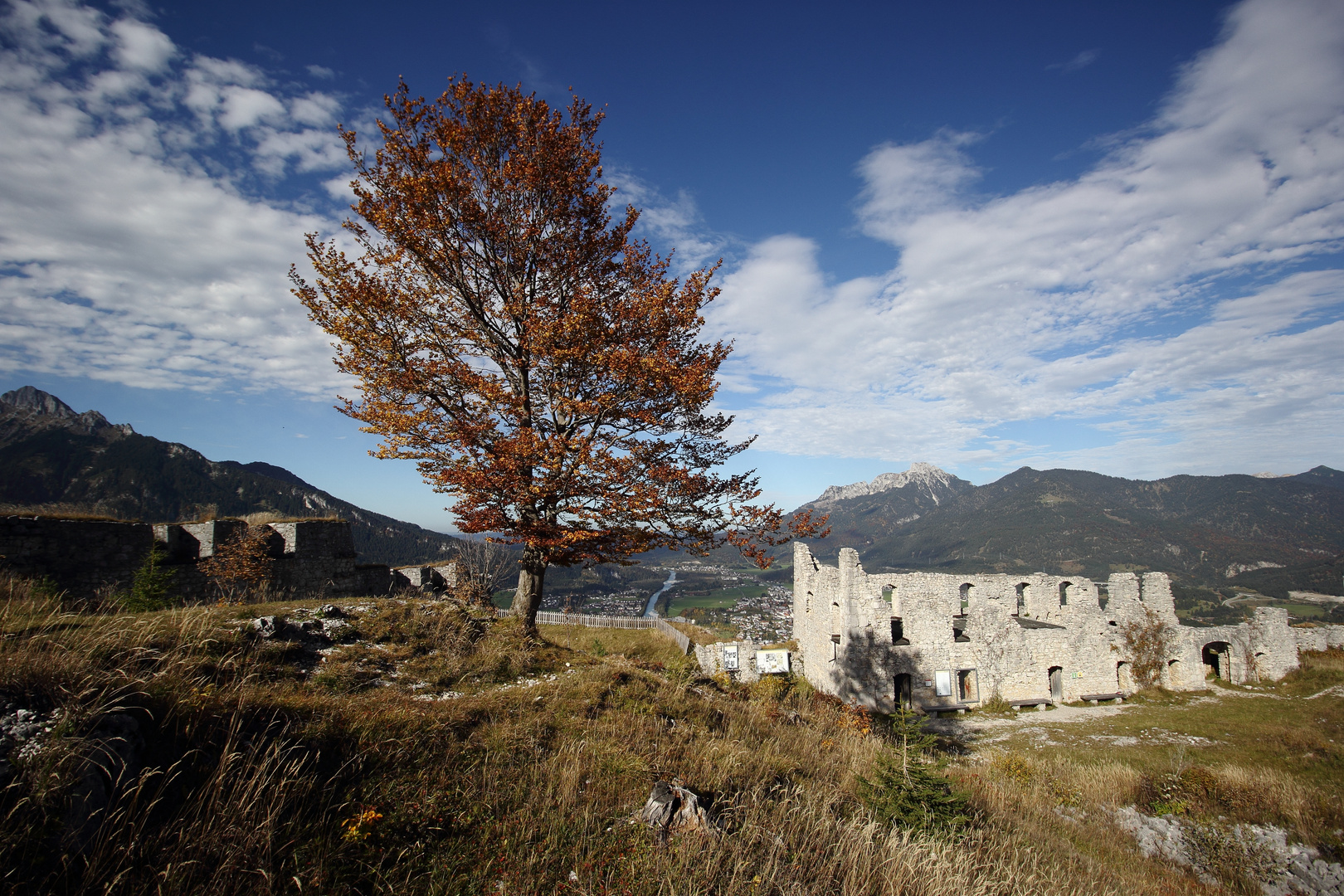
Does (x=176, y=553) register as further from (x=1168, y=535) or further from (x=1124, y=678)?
(x=1168, y=535)

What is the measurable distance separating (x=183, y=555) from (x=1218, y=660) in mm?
51231

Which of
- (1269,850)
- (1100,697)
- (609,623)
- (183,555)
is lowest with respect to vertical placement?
(1100,697)

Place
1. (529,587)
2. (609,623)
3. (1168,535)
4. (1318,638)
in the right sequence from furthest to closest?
1. (1168,535)
2. (1318,638)
3. (609,623)
4. (529,587)

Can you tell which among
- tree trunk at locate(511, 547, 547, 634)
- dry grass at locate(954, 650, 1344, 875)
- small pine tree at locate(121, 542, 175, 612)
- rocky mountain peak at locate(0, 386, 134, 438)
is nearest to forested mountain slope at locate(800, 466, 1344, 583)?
dry grass at locate(954, 650, 1344, 875)

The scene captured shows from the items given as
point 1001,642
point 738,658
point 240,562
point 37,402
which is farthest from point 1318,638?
point 37,402

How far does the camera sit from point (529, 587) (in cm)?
1100

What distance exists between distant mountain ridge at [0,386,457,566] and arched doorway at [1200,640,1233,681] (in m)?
78.0

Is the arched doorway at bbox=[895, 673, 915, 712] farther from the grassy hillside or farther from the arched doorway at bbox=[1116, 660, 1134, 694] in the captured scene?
the grassy hillside

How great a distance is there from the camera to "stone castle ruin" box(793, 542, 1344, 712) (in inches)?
1013

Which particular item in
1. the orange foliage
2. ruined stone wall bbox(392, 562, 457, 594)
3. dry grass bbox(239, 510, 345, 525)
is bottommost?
ruined stone wall bbox(392, 562, 457, 594)

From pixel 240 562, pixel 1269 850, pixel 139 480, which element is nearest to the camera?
pixel 1269 850

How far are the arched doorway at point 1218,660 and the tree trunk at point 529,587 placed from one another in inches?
1574

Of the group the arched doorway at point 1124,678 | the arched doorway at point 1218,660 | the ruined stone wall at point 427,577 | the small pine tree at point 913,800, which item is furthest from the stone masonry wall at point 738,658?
the arched doorway at point 1218,660

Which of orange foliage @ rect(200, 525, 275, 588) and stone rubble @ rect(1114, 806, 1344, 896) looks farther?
orange foliage @ rect(200, 525, 275, 588)
